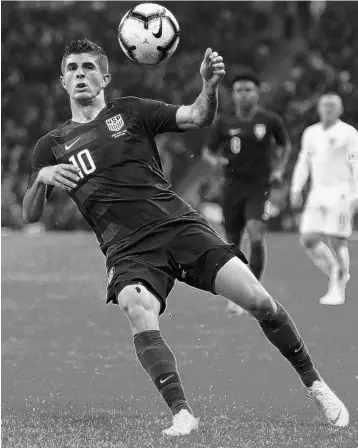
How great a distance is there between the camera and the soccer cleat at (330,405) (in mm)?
5645

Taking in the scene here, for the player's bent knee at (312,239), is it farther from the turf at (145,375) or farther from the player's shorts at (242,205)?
the player's shorts at (242,205)

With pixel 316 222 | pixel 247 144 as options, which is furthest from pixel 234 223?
pixel 316 222

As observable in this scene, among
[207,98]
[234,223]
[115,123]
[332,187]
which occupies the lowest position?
[234,223]

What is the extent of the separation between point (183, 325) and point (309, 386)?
3.33m

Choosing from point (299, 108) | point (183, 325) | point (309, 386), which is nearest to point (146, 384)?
point (309, 386)

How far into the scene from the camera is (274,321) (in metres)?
5.74

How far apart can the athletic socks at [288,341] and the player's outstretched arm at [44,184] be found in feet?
4.01

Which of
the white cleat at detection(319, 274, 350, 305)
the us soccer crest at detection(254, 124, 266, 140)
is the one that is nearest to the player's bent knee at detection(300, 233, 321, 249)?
the white cleat at detection(319, 274, 350, 305)

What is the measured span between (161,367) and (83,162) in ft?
3.75

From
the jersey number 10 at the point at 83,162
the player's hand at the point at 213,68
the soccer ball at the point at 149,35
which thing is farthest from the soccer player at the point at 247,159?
the player's hand at the point at 213,68

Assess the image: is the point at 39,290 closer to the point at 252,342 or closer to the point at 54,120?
the point at 252,342

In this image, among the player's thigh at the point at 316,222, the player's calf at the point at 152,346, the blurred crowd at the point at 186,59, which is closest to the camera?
the player's calf at the point at 152,346

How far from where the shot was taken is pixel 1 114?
23.9m

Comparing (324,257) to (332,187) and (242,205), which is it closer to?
(332,187)
